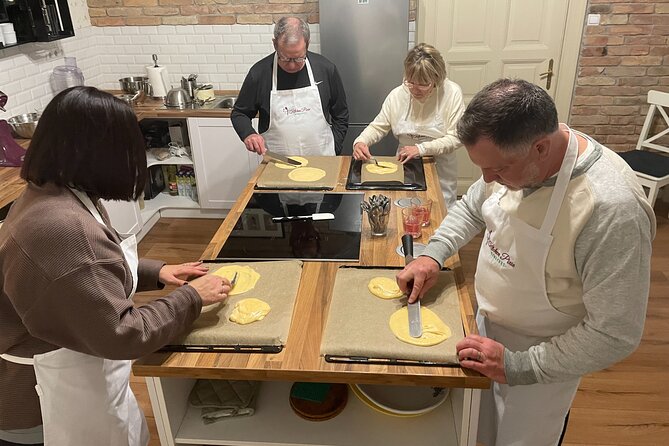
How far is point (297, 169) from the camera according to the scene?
253 centimetres

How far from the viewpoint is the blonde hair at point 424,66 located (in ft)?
8.32

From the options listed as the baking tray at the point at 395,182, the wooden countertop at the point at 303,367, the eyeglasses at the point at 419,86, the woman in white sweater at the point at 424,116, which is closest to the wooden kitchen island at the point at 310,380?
the wooden countertop at the point at 303,367

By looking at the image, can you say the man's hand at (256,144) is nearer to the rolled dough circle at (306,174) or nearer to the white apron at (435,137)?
the rolled dough circle at (306,174)

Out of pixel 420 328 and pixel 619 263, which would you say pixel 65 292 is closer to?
pixel 420 328

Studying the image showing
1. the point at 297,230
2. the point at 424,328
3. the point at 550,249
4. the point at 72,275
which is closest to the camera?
the point at 72,275

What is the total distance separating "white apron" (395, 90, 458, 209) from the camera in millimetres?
2748

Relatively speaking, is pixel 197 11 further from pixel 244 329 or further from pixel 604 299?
pixel 604 299

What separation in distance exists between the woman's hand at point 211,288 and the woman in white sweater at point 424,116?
51.5 inches

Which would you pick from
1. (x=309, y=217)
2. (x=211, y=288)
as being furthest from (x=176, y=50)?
(x=211, y=288)

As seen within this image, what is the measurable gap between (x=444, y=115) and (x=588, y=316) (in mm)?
1690

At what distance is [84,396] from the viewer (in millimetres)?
1384

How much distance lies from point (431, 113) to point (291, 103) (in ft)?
2.59

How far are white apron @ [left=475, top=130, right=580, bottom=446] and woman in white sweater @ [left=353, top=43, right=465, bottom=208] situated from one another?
116 centimetres

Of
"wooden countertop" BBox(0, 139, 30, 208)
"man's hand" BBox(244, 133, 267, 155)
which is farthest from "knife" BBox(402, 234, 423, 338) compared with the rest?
"wooden countertop" BBox(0, 139, 30, 208)
